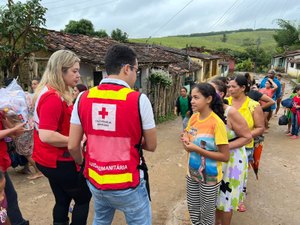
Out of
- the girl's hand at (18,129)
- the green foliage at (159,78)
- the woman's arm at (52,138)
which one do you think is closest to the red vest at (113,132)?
the woman's arm at (52,138)

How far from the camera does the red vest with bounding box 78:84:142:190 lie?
1784 mm

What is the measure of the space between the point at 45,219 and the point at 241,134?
2.74 metres

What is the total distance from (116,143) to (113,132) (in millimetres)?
76

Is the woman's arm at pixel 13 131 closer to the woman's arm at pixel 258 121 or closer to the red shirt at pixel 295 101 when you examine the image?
the woman's arm at pixel 258 121

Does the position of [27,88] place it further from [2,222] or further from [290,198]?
[290,198]

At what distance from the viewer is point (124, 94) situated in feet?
5.87

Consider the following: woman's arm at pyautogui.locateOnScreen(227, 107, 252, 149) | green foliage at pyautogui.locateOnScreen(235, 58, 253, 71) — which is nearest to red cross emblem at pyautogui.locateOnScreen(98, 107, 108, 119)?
woman's arm at pyautogui.locateOnScreen(227, 107, 252, 149)

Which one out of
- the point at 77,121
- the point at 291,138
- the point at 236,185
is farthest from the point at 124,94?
the point at 291,138

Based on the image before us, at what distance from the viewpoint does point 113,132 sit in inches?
71.4

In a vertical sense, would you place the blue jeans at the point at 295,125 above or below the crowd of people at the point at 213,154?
below

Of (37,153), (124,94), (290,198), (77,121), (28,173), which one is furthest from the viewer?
(28,173)

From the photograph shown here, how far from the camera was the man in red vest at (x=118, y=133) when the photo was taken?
179cm

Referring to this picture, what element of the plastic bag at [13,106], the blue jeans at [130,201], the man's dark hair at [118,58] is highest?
the man's dark hair at [118,58]

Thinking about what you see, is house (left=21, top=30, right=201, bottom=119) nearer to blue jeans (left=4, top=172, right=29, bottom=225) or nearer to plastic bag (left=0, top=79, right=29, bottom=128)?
plastic bag (left=0, top=79, right=29, bottom=128)
